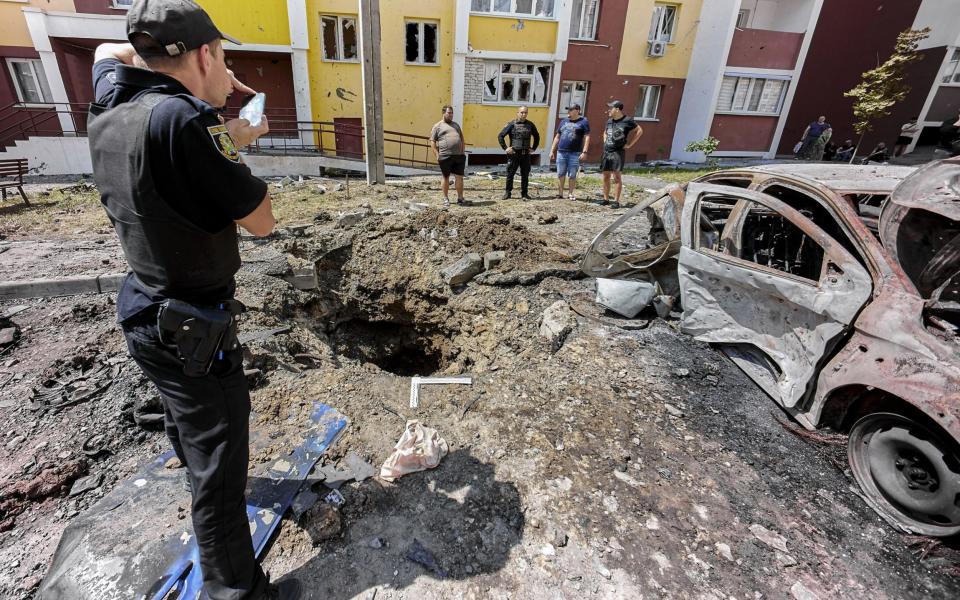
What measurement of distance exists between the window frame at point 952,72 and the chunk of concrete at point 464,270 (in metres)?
19.2

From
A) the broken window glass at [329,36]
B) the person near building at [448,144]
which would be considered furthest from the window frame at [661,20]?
the person near building at [448,144]

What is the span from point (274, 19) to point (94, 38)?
473cm

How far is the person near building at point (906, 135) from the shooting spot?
14.3 meters

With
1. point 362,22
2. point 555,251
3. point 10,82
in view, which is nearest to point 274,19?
point 362,22

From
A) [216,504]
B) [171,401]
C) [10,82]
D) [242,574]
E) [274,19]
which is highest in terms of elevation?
[274,19]

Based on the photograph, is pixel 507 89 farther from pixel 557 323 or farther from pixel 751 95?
pixel 557 323

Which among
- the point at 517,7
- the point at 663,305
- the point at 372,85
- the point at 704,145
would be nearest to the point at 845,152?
the point at 704,145

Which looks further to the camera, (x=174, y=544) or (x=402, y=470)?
(x=402, y=470)

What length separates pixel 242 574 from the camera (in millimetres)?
1665

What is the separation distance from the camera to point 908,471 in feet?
7.34

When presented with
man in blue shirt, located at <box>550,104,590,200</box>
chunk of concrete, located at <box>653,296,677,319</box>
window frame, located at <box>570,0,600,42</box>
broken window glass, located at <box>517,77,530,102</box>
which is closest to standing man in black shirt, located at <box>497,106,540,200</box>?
man in blue shirt, located at <box>550,104,590,200</box>

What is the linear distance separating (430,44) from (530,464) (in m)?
14.7

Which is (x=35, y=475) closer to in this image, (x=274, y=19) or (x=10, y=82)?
(x=274, y=19)

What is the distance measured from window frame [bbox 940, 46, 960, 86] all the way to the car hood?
61.0 feet
